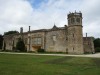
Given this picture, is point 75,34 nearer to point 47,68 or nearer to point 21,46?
point 21,46

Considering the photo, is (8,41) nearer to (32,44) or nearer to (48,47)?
(32,44)

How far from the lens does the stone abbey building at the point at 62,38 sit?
4256 cm

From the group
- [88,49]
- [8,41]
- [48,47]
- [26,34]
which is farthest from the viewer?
[8,41]

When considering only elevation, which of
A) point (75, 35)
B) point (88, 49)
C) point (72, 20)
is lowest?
point (88, 49)

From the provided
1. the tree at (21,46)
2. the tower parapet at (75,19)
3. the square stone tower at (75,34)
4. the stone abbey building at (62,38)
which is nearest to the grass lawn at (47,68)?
the square stone tower at (75,34)

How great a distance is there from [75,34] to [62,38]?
4956mm

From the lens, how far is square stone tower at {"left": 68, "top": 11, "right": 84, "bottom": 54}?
42031 mm

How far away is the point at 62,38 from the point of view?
46469mm

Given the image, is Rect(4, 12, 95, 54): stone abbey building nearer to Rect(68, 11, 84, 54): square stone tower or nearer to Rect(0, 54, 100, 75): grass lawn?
Rect(68, 11, 84, 54): square stone tower

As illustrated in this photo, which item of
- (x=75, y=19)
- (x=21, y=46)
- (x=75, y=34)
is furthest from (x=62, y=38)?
(x=21, y=46)

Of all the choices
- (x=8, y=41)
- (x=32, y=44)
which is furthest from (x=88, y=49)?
(x=8, y=41)

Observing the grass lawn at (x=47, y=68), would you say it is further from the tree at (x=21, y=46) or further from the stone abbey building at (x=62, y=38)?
the tree at (x=21, y=46)

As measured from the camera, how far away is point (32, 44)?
54.7 m

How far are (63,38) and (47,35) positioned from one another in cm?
644
